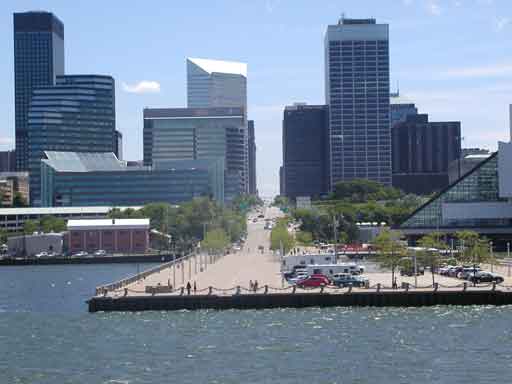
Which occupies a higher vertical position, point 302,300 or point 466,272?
point 466,272

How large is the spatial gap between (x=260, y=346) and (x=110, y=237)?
107044mm

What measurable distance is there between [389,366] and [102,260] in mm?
99219

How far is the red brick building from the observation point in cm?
15588

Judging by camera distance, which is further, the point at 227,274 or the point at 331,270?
the point at 227,274

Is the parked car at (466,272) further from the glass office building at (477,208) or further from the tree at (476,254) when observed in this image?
the glass office building at (477,208)

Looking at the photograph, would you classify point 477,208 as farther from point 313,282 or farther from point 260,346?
point 260,346

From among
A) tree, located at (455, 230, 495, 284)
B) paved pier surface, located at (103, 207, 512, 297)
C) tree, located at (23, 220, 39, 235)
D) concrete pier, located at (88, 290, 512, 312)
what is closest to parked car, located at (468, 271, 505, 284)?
paved pier surface, located at (103, 207, 512, 297)

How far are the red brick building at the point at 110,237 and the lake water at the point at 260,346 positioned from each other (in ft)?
273

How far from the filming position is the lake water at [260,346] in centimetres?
4481

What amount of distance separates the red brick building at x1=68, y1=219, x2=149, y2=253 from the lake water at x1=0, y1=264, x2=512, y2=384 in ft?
273

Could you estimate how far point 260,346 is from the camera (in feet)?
170

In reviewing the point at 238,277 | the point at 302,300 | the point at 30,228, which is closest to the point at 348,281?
the point at 302,300

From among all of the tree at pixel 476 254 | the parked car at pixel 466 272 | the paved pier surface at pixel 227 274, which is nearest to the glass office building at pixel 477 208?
the paved pier surface at pixel 227 274

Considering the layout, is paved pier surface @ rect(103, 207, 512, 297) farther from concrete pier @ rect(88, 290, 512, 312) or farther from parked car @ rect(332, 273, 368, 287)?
concrete pier @ rect(88, 290, 512, 312)
